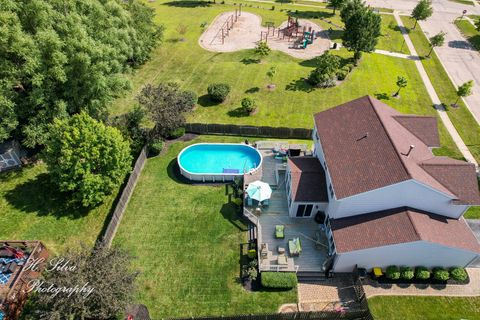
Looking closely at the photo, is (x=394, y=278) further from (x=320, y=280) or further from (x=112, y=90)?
(x=112, y=90)

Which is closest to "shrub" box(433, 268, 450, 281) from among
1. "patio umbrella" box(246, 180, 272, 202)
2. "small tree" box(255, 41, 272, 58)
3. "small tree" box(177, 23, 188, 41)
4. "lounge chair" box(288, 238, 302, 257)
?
"lounge chair" box(288, 238, 302, 257)

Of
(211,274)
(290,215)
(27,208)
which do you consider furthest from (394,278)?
(27,208)

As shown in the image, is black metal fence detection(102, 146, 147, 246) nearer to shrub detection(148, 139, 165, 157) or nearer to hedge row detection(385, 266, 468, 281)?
shrub detection(148, 139, 165, 157)

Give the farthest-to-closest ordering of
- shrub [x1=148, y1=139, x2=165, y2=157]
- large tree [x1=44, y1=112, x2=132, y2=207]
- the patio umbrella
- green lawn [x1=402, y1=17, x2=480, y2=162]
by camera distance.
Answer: green lawn [x1=402, y1=17, x2=480, y2=162] < shrub [x1=148, y1=139, x2=165, y2=157] < the patio umbrella < large tree [x1=44, y1=112, x2=132, y2=207]

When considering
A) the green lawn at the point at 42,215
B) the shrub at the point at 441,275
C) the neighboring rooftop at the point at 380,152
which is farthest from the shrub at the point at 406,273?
the green lawn at the point at 42,215

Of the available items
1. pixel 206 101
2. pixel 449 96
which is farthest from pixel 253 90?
pixel 449 96

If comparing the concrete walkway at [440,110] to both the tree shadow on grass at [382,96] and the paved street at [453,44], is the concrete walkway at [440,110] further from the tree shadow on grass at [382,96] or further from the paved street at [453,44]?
the tree shadow on grass at [382,96]
